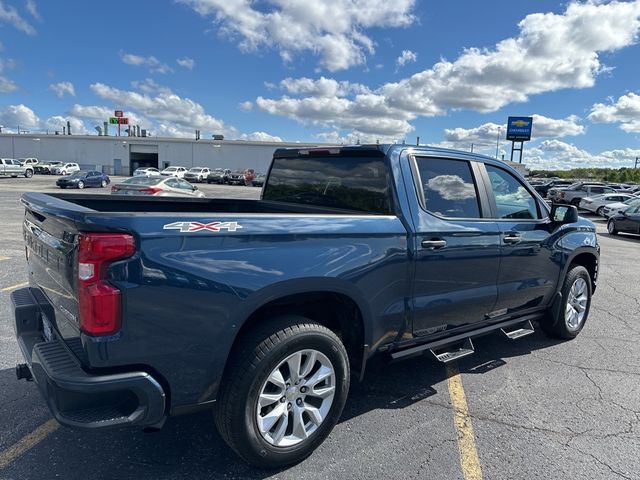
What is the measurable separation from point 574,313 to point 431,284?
2696 millimetres

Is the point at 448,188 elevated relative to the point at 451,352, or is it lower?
elevated

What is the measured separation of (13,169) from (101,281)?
4861 centimetres

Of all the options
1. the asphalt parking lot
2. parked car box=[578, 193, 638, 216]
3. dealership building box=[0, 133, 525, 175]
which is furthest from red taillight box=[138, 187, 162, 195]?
dealership building box=[0, 133, 525, 175]

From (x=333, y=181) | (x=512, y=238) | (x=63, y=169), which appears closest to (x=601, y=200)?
(x=512, y=238)

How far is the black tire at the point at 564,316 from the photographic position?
15.9ft

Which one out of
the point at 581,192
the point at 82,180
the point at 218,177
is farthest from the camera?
the point at 218,177

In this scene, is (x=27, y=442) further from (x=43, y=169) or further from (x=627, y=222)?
(x=43, y=169)

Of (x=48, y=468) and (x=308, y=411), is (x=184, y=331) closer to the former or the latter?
(x=308, y=411)

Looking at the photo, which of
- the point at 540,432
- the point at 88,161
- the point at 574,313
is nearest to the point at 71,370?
the point at 540,432

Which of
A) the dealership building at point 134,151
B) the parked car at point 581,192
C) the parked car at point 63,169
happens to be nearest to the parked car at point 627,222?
the parked car at point 581,192

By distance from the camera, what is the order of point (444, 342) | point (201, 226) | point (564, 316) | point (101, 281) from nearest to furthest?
point (101, 281)
point (201, 226)
point (444, 342)
point (564, 316)

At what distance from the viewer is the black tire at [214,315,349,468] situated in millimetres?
2461

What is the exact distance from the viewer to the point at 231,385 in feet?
8.07

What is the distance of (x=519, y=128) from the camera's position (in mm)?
66562
